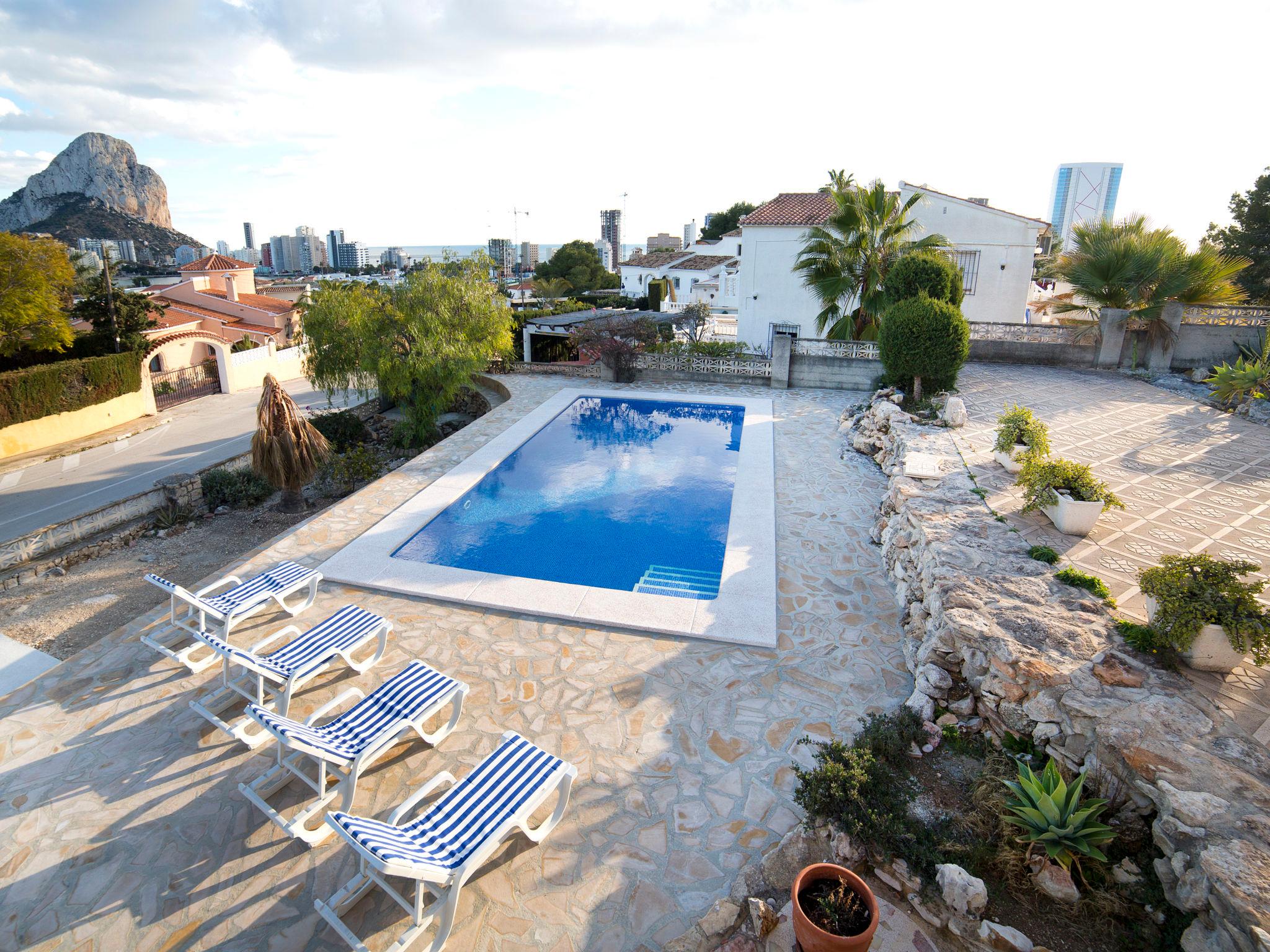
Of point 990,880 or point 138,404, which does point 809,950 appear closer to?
point 990,880

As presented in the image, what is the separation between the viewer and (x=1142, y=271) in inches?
674

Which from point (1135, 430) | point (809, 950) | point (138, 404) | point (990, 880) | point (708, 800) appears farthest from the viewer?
point (138, 404)

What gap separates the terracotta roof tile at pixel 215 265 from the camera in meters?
49.7

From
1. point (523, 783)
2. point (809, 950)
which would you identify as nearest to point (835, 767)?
point (809, 950)

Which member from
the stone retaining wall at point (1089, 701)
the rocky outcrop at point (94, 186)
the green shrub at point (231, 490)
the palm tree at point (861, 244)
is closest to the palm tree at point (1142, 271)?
the palm tree at point (861, 244)

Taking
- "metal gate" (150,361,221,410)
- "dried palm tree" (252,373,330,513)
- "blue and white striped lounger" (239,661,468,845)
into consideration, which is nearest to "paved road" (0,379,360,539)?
"metal gate" (150,361,221,410)

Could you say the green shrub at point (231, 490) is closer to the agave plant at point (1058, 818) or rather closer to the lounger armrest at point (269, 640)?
the lounger armrest at point (269, 640)

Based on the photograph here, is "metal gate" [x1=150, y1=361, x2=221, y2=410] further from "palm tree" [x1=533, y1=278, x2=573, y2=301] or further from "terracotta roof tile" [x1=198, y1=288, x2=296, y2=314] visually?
"palm tree" [x1=533, y1=278, x2=573, y2=301]

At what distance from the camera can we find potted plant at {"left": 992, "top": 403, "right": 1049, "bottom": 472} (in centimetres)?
960

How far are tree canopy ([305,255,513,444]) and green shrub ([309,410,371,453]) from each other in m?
1.74

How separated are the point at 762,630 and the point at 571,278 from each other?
199ft

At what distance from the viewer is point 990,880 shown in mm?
4172

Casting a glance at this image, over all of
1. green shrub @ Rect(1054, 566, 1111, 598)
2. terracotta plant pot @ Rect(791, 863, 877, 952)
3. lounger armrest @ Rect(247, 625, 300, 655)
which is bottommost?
lounger armrest @ Rect(247, 625, 300, 655)

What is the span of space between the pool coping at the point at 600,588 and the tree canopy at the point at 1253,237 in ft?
69.3
